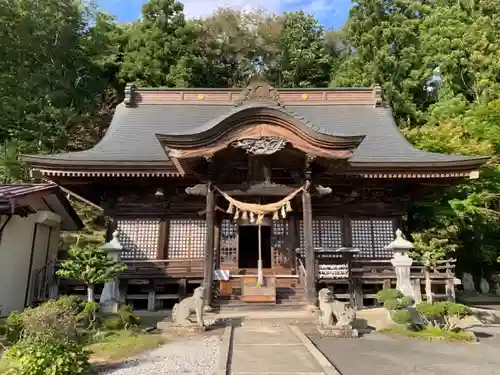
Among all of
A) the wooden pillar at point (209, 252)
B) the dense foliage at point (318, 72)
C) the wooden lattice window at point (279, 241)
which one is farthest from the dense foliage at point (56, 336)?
the dense foliage at point (318, 72)

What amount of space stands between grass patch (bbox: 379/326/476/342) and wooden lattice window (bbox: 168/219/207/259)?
6550mm

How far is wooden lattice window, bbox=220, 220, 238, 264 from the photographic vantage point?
12484 mm

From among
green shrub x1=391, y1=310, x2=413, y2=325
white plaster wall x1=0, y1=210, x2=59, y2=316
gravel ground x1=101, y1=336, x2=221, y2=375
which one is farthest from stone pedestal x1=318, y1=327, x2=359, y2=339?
white plaster wall x1=0, y1=210, x2=59, y2=316

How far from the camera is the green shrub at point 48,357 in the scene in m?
4.27

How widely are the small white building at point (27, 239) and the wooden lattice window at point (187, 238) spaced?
351cm

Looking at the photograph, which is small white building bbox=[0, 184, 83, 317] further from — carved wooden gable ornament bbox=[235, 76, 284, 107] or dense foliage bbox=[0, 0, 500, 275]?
dense foliage bbox=[0, 0, 500, 275]

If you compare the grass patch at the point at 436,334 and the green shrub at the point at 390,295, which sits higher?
the green shrub at the point at 390,295

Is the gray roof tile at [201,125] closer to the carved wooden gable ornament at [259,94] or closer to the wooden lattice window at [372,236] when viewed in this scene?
the carved wooden gable ornament at [259,94]

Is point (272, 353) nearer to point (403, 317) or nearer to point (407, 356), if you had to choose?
point (407, 356)

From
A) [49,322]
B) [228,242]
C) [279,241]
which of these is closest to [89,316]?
[49,322]

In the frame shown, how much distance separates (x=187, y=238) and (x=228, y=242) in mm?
1382

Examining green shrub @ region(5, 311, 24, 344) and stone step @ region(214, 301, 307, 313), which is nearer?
green shrub @ region(5, 311, 24, 344)

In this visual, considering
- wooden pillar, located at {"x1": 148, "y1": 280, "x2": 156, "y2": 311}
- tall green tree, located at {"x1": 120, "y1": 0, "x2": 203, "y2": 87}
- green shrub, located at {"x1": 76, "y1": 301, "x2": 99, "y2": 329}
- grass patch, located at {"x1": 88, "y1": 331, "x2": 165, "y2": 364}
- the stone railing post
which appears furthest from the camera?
tall green tree, located at {"x1": 120, "y1": 0, "x2": 203, "y2": 87}

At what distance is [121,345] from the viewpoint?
21.0ft
